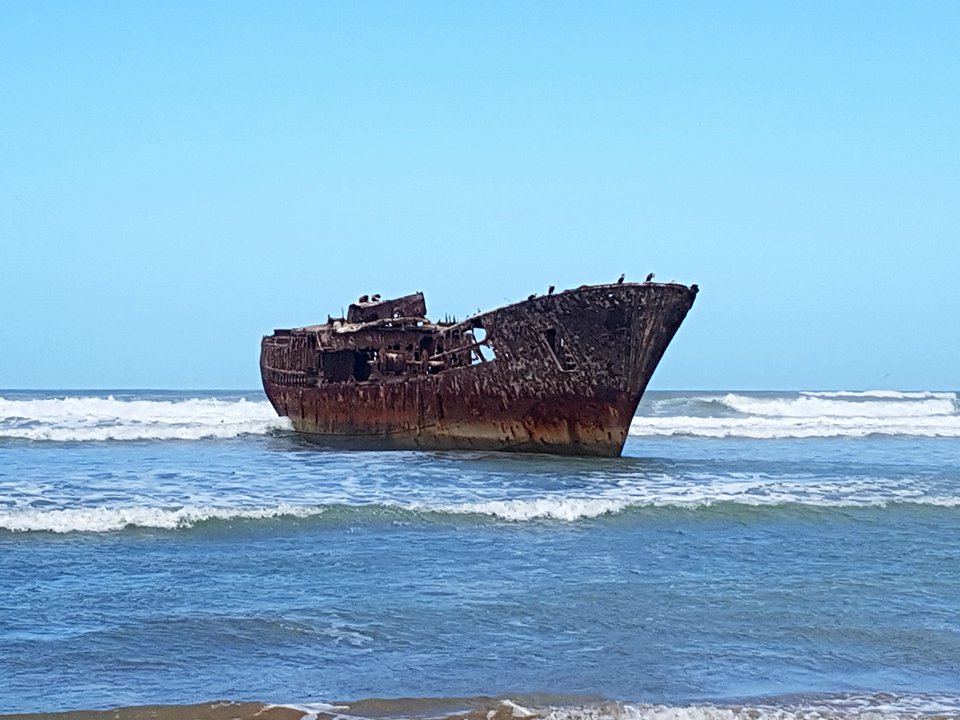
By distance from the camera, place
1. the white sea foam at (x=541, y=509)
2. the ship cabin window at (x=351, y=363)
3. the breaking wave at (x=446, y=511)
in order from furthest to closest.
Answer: the ship cabin window at (x=351, y=363), the white sea foam at (x=541, y=509), the breaking wave at (x=446, y=511)

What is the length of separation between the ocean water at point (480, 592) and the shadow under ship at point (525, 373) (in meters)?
1.13

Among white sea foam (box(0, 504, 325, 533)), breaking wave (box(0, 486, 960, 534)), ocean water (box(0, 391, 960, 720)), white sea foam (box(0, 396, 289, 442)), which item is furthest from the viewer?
white sea foam (box(0, 396, 289, 442))

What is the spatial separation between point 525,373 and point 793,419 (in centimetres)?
2167

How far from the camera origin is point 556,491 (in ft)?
42.1

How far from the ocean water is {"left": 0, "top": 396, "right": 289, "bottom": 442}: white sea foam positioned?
8.37 m

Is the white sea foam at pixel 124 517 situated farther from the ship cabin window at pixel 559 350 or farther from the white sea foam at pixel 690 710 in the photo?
the ship cabin window at pixel 559 350

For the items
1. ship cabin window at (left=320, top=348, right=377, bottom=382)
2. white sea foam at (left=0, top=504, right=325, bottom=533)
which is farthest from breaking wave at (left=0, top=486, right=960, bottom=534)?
ship cabin window at (left=320, top=348, right=377, bottom=382)

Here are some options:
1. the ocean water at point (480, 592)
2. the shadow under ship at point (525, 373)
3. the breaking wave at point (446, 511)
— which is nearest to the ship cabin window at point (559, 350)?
the shadow under ship at point (525, 373)

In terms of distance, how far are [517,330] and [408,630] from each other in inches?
408

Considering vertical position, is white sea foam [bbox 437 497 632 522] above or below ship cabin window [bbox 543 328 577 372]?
below

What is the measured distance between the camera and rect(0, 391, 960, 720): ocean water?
5.45 meters

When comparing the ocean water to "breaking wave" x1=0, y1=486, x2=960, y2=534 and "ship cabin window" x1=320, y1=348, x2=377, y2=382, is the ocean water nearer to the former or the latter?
"breaking wave" x1=0, y1=486, x2=960, y2=534

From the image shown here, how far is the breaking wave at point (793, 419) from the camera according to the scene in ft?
91.8

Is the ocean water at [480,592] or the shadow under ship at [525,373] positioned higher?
the shadow under ship at [525,373]
